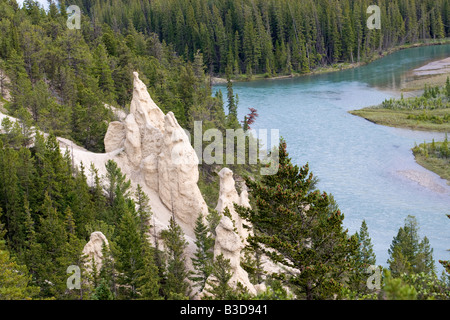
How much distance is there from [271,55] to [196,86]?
172ft

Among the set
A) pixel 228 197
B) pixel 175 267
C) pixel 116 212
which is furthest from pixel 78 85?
pixel 175 267

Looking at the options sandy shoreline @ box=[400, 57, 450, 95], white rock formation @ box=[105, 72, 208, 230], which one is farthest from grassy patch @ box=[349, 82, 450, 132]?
white rock formation @ box=[105, 72, 208, 230]

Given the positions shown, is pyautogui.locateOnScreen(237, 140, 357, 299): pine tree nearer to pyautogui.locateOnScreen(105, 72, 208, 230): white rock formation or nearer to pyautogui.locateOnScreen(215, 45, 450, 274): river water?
pyautogui.locateOnScreen(105, 72, 208, 230): white rock formation

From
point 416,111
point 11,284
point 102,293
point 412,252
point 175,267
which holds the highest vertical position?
point 416,111

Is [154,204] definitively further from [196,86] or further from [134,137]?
[196,86]

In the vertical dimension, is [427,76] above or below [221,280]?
above

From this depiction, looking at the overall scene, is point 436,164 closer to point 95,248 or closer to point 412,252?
point 412,252

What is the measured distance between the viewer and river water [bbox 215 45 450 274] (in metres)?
42.5

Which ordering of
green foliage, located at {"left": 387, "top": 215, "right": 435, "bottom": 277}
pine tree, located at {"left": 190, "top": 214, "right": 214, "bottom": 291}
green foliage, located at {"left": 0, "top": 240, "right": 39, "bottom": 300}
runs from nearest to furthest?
green foliage, located at {"left": 0, "top": 240, "right": 39, "bottom": 300} < pine tree, located at {"left": 190, "top": 214, "right": 214, "bottom": 291} < green foliage, located at {"left": 387, "top": 215, "right": 435, "bottom": 277}

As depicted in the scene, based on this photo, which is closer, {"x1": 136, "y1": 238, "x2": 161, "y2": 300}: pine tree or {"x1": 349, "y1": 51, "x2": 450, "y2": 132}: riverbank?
{"x1": 136, "y1": 238, "x2": 161, "y2": 300}: pine tree

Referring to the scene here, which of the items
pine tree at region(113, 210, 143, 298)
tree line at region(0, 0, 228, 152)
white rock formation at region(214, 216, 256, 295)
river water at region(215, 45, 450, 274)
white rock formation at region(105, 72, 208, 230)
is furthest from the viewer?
tree line at region(0, 0, 228, 152)

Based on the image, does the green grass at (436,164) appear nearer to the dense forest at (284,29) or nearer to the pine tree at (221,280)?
the pine tree at (221,280)

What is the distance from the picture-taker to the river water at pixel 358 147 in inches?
1673

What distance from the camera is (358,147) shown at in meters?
60.6
